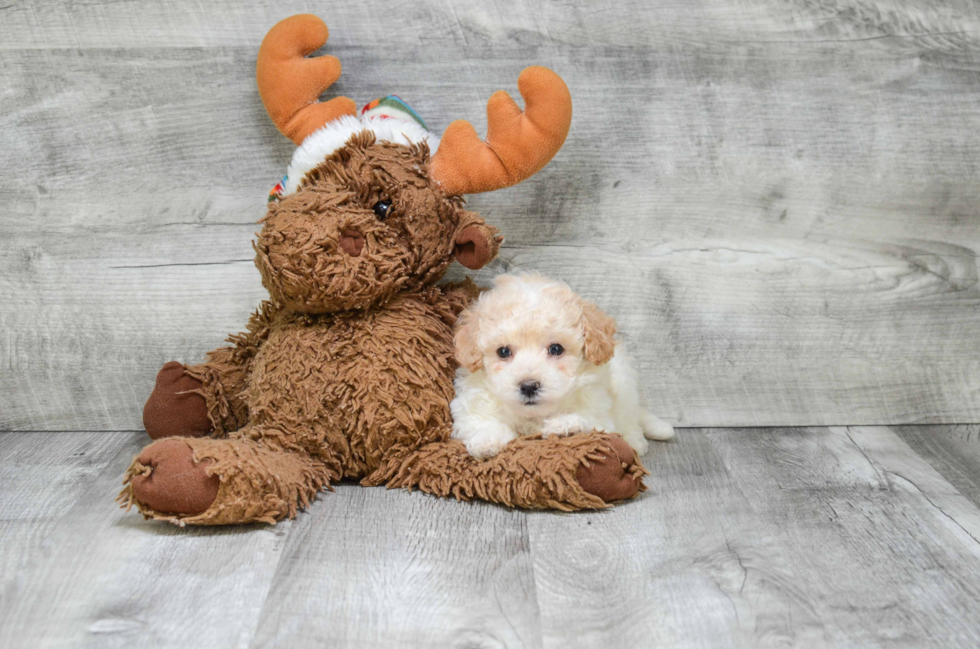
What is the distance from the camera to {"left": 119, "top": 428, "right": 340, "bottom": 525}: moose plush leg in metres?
0.99

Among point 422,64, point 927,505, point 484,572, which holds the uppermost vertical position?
point 422,64

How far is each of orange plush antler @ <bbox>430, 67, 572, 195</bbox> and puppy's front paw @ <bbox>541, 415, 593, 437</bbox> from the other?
1.12ft

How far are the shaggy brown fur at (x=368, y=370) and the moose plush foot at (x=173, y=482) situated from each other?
0.04ft

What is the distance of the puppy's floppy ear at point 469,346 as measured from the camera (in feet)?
3.59

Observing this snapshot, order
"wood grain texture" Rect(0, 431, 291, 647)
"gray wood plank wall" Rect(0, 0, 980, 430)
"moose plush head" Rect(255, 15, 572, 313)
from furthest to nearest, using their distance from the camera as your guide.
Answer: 1. "gray wood plank wall" Rect(0, 0, 980, 430)
2. "moose plush head" Rect(255, 15, 572, 313)
3. "wood grain texture" Rect(0, 431, 291, 647)

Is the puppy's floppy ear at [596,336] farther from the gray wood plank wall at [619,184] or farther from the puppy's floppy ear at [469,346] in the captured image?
the gray wood plank wall at [619,184]

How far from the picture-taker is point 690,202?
1.38 metres

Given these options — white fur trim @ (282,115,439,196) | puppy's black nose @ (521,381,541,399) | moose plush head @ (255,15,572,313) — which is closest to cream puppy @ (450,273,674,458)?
puppy's black nose @ (521,381,541,399)

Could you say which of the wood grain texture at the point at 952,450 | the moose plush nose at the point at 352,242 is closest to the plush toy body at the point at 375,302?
the moose plush nose at the point at 352,242

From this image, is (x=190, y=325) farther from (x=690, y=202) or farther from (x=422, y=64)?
(x=690, y=202)

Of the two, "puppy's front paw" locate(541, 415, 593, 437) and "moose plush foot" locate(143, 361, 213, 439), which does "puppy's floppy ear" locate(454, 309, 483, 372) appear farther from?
"moose plush foot" locate(143, 361, 213, 439)

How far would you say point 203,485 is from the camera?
99 centimetres

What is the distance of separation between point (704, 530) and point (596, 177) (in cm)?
61

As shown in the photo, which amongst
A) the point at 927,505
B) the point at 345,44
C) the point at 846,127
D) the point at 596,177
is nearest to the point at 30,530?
the point at 345,44
